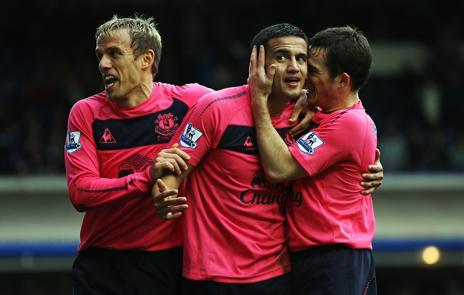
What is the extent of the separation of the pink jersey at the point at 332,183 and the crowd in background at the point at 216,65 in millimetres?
6945

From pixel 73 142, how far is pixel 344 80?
1371 millimetres

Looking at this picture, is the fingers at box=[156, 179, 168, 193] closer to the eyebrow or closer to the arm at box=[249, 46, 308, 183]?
the arm at box=[249, 46, 308, 183]

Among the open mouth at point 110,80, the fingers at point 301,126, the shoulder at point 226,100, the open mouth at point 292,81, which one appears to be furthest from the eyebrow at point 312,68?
the open mouth at point 110,80

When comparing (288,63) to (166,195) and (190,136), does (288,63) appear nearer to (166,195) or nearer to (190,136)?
(190,136)

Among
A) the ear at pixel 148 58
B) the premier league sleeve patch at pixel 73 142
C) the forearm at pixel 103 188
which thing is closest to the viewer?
the forearm at pixel 103 188

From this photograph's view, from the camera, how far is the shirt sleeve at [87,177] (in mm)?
4613

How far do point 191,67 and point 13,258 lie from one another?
3.96 metres

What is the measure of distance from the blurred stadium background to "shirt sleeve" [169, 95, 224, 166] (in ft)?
19.8

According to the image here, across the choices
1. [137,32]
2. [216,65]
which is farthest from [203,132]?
[216,65]

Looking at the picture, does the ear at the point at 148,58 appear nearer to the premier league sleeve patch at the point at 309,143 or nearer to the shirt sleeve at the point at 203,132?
the shirt sleeve at the point at 203,132

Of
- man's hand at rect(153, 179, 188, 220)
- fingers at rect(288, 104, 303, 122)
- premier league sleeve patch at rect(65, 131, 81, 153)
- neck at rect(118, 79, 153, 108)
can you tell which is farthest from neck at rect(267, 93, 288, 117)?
premier league sleeve patch at rect(65, 131, 81, 153)

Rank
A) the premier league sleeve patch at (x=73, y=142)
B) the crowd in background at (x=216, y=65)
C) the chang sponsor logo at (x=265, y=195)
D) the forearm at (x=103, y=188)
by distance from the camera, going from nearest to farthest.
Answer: the chang sponsor logo at (x=265, y=195) < the forearm at (x=103, y=188) < the premier league sleeve patch at (x=73, y=142) < the crowd in background at (x=216, y=65)

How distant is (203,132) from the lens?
4.45m

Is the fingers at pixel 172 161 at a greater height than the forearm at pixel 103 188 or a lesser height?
greater
